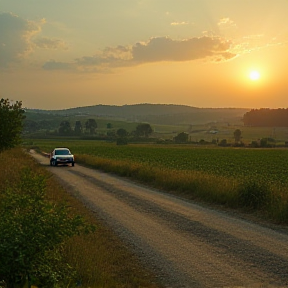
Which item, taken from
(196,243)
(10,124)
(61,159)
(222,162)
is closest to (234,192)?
(196,243)

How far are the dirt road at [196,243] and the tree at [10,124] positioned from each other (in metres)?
15.3

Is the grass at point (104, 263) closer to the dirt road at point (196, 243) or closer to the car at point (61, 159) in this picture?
the dirt road at point (196, 243)

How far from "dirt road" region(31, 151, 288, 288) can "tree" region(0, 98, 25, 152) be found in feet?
50.3

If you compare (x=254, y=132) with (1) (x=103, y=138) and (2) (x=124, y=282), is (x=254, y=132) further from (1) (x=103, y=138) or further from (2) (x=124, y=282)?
(2) (x=124, y=282)

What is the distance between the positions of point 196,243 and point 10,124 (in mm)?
23455

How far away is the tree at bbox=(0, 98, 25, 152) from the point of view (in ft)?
103

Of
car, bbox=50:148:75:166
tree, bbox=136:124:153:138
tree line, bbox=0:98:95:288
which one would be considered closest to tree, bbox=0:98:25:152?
car, bbox=50:148:75:166

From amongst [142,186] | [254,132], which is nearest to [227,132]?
[254,132]

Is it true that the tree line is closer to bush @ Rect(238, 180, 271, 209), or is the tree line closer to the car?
bush @ Rect(238, 180, 271, 209)

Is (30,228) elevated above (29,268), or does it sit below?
above

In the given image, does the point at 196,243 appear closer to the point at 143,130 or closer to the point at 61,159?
the point at 61,159

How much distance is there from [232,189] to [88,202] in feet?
18.2

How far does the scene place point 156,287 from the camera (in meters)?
7.43

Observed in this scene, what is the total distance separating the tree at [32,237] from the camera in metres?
5.52
